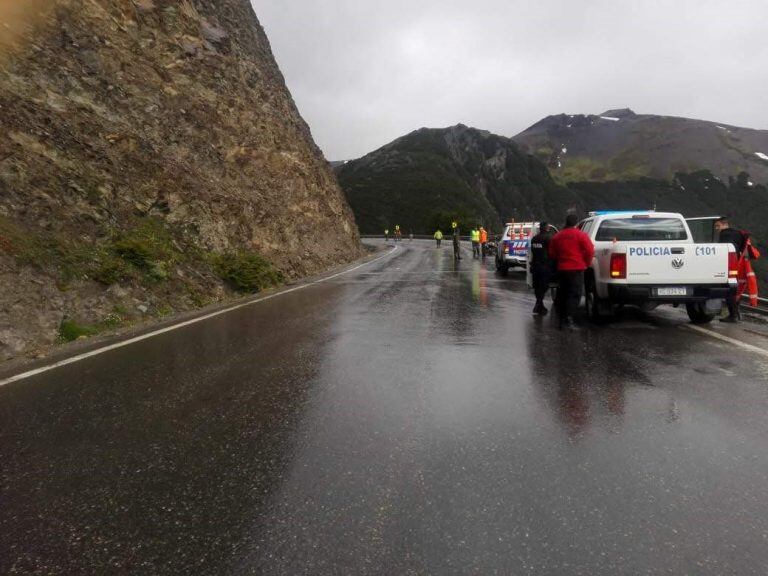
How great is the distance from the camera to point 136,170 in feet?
51.3

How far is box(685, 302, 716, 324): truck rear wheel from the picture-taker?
29.8 ft

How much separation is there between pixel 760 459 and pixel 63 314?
377 inches

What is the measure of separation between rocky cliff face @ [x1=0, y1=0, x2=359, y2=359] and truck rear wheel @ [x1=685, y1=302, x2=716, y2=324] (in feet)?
32.9

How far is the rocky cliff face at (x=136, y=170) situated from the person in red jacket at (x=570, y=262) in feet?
25.5

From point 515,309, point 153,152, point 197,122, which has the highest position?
point 197,122

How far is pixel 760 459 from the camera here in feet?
12.1

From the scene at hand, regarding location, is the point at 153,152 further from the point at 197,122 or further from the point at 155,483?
the point at 155,483

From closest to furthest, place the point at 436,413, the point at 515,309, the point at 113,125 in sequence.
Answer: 1. the point at 436,413
2. the point at 515,309
3. the point at 113,125

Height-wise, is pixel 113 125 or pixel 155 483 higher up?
pixel 113 125

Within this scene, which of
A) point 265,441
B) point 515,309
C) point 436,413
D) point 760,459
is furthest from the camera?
point 515,309

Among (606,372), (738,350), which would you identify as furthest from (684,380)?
(738,350)

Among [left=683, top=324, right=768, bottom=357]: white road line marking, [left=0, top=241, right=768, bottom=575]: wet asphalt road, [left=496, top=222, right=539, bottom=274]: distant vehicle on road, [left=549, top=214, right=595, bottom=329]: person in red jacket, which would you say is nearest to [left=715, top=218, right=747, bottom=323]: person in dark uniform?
[left=683, top=324, right=768, bottom=357]: white road line marking

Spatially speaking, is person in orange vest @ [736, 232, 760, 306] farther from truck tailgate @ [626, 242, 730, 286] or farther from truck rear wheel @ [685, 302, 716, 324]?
truck tailgate @ [626, 242, 730, 286]

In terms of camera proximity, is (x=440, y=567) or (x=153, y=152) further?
(x=153, y=152)
